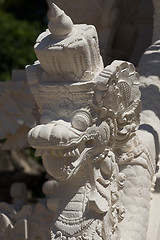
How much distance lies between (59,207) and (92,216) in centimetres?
20

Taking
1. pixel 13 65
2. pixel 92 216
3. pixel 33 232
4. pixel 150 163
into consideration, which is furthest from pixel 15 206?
pixel 13 65

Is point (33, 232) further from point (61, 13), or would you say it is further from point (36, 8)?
point (36, 8)

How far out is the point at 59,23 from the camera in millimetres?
4062

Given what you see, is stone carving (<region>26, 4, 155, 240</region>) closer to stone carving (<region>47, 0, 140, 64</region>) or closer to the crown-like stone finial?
the crown-like stone finial

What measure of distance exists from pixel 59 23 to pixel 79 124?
0.56 metres

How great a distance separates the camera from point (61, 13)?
404 cm

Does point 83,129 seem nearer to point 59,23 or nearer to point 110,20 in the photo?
point 59,23

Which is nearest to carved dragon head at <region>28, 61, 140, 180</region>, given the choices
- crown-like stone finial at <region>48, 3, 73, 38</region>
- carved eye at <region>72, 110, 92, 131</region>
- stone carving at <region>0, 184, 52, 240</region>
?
carved eye at <region>72, 110, 92, 131</region>

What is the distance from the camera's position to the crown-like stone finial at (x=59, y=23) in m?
4.05

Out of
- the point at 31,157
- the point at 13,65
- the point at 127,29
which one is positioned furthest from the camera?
the point at 13,65

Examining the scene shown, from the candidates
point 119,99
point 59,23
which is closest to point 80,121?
point 119,99

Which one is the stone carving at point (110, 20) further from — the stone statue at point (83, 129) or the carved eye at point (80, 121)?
the carved eye at point (80, 121)

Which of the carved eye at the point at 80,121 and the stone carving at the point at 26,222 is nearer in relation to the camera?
the carved eye at the point at 80,121

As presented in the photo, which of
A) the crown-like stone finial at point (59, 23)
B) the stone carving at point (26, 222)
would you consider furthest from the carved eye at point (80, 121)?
the stone carving at point (26, 222)
